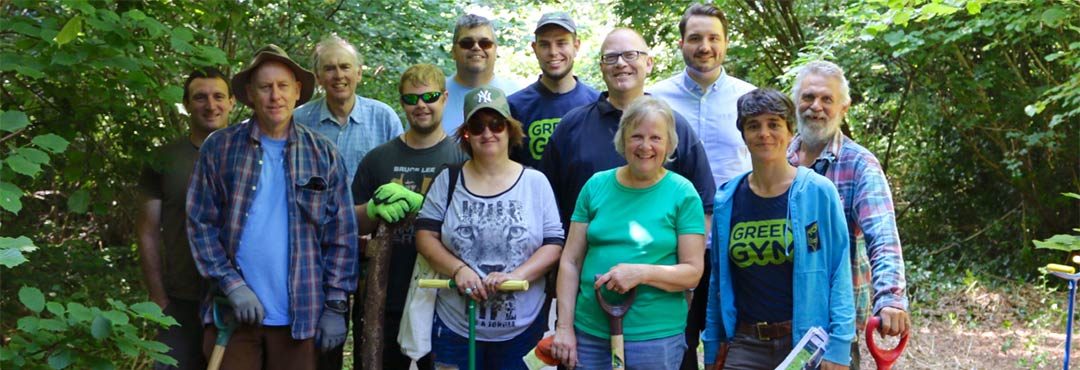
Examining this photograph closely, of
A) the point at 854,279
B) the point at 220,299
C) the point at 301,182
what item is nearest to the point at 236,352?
the point at 220,299

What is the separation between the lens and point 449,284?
413 cm

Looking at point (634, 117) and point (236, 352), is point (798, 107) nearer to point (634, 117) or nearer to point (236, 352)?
point (634, 117)

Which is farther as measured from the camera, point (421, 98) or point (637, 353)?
point (421, 98)

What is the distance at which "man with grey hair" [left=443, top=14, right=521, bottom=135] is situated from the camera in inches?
207

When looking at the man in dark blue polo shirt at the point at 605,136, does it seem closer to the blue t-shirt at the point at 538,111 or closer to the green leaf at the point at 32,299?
the blue t-shirt at the point at 538,111

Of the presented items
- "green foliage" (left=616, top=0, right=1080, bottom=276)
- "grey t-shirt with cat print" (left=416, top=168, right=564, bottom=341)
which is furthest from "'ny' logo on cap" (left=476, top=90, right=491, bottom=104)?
"green foliage" (left=616, top=0, right=1080, bottom=276)

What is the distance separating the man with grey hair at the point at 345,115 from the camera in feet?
16.7

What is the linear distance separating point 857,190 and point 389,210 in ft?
6.04

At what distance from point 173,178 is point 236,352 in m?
0.92

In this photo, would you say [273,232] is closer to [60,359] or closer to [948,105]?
[60,359]

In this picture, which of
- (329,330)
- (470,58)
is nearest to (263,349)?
(329,330)

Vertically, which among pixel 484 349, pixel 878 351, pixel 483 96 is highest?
pixel 483 96

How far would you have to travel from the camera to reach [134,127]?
4.45 metres

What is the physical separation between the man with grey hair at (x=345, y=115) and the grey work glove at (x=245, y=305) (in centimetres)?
113
